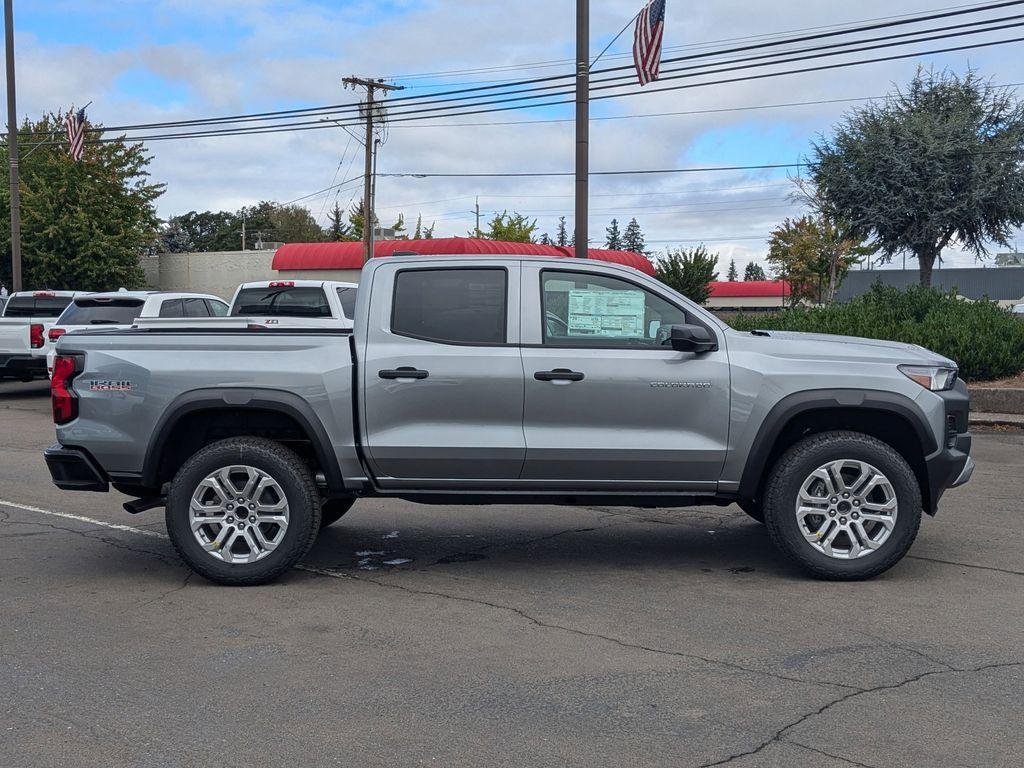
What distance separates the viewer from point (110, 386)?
21.3ft

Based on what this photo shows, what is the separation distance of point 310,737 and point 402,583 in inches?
92.3

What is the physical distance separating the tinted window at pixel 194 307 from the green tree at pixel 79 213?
2564cm

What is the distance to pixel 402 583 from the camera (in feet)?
21.4

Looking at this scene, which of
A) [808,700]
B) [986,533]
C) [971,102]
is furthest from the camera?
[971,102]

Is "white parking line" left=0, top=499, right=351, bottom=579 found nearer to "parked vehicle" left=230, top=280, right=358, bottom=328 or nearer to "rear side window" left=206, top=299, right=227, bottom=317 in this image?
"parked vehicle" left=230, top=280, right=358, bottom=328

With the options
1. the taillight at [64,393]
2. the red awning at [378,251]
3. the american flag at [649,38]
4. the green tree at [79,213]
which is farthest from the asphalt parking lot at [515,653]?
the green tree at [79,213]

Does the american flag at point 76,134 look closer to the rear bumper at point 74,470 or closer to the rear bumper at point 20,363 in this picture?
the rear bumper at point 20,363

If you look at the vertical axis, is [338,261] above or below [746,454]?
above

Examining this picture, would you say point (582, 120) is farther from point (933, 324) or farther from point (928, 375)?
point (928, 375)

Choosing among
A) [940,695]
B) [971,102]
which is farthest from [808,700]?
[971,102]

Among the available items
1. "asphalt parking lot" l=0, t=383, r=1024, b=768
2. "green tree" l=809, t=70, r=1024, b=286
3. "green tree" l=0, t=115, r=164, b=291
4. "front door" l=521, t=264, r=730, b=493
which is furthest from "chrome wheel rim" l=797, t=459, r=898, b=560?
"green tree" l=0, t=115, r=164, b=291

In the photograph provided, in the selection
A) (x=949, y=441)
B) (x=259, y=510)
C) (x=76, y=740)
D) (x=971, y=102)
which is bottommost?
(x=76, y=740)

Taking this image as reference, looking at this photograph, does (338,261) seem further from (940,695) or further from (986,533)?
(940,695)

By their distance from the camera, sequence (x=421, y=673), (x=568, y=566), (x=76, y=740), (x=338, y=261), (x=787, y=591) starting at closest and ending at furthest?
(x=76, y=740) → (x=421, y=673) → (x=787, y=591) → (x=568, y=566) → (x=338, y=261)
